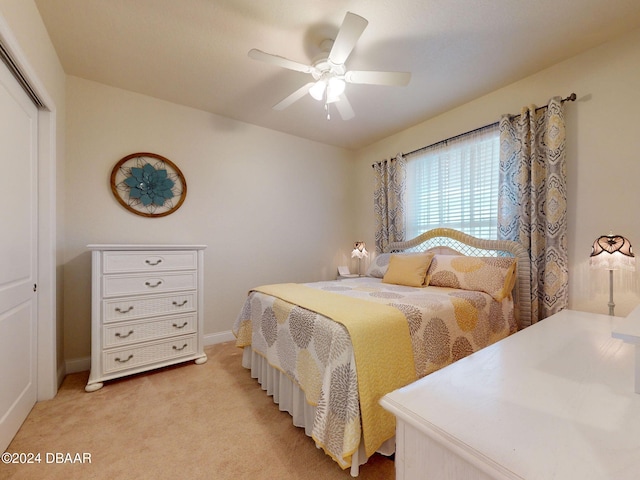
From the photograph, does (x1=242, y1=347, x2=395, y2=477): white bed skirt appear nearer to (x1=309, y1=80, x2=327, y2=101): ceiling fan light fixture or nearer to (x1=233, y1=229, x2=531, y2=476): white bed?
(x1=233, y1=229, x2=531, y2=476): white bed

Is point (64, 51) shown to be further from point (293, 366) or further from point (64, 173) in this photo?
point (293, 366)

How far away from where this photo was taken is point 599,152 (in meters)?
2.03

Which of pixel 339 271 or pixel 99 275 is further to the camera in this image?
pixel 339 271

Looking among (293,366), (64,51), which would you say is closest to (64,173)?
(64,51)

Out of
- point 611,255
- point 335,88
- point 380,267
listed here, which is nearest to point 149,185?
point 335,88

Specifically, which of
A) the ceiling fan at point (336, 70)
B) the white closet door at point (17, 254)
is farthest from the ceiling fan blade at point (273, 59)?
the white closet door at point (17, 254)

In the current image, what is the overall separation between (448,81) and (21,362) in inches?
148

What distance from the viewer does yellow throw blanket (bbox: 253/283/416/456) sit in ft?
3.85

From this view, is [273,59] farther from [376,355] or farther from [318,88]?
[376,355]

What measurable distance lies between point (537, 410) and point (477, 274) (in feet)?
5.07

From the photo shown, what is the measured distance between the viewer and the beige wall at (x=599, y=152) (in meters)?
1.90

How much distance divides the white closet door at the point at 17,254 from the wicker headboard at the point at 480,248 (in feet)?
10.8

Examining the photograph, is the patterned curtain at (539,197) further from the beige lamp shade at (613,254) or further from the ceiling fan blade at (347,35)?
the ceiling fan blade at (347,35)

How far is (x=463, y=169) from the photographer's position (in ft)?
9.37
